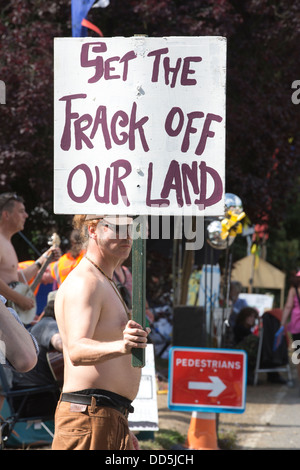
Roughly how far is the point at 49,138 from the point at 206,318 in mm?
2724

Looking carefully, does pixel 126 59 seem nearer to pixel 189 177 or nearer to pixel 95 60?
pixel 95 60

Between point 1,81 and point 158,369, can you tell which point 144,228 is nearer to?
point 1,81

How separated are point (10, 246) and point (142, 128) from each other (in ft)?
11.4

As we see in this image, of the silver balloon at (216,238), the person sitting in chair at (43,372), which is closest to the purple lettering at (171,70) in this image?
the person sitting in chair at (43,372)

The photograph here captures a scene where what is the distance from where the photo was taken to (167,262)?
11.2 meters

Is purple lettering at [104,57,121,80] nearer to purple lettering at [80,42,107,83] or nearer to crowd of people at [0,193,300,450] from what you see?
purple lettering at [80,42,107,83]

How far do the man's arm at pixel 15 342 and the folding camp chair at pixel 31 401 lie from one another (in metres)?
3.24

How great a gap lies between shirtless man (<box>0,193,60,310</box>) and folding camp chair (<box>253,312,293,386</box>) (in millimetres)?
6367

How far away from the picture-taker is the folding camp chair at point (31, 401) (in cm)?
586

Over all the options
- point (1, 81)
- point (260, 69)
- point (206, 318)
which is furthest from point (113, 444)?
point (260, 69)

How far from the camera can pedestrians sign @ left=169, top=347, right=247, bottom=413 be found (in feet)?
22.7

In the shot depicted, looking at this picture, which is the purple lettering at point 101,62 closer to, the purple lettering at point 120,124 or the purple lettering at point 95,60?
the purple lettering at point 95,60

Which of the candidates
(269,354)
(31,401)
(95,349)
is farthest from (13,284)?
(269,354)

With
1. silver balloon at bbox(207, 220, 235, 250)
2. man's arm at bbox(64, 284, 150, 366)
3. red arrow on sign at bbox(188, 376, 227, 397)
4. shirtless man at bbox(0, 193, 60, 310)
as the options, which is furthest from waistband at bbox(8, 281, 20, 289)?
man's arm at bbox(64, 284, 150, 366)
